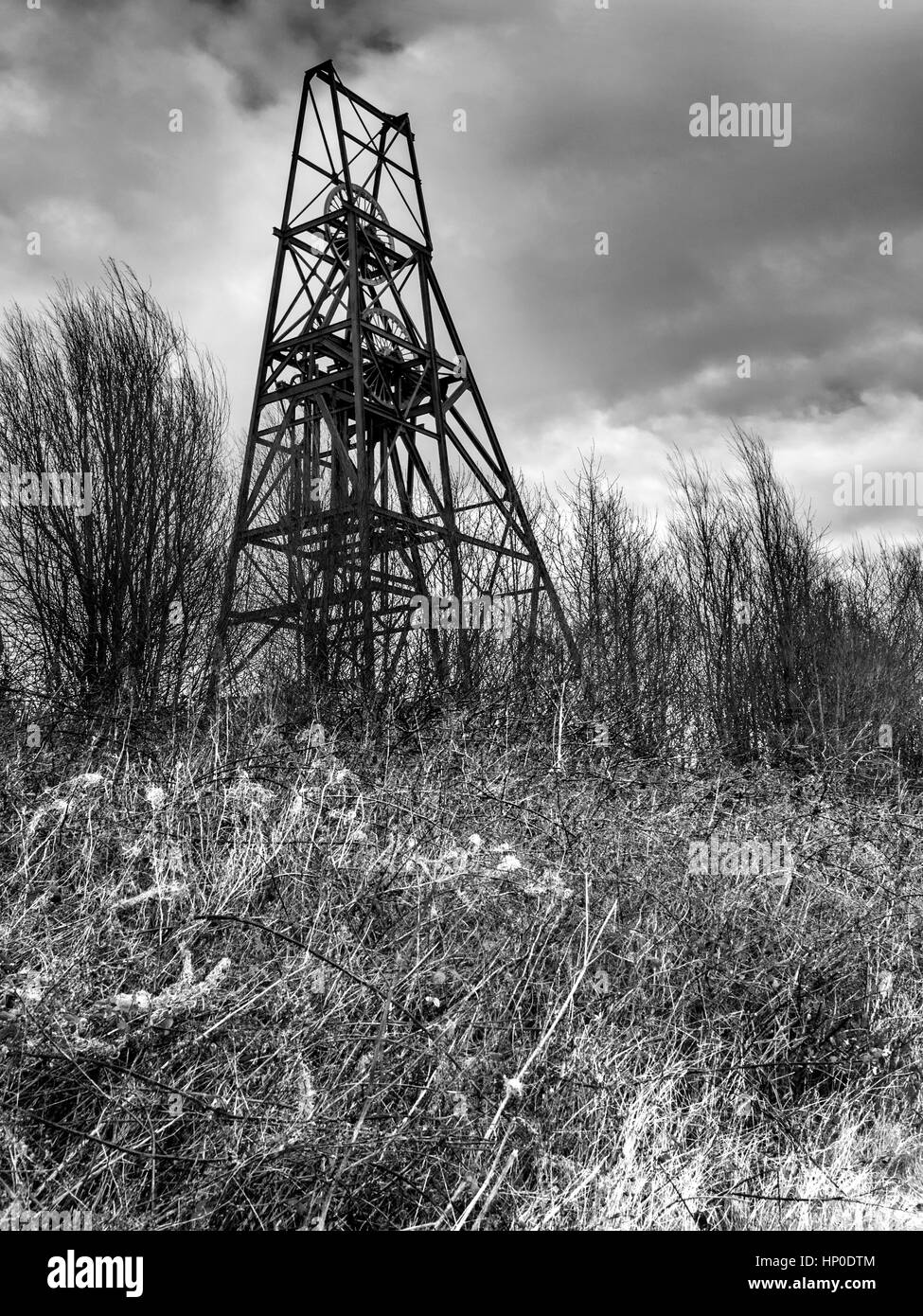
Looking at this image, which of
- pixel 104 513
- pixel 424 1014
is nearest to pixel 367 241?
pixel 104 513

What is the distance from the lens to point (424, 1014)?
155 inches

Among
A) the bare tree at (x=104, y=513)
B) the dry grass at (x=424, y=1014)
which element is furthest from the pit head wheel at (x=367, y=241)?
the dry grass at (x=424, y=1014)

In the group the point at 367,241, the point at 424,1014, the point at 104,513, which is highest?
the point at 367,241

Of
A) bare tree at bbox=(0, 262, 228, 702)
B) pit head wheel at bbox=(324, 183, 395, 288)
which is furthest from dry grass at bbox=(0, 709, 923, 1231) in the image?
pit head wheel at bbox=(324, 183, 395, 288)

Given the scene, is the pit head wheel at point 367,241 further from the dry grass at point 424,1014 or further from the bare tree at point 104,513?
the dry grass at point 424,1014

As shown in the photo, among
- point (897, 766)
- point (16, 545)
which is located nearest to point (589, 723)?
point (897, 766)

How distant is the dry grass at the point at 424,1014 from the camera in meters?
3.01

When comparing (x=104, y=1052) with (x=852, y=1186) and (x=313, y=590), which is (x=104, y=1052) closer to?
(x=852, y=1186)

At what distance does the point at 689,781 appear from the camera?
8203mm

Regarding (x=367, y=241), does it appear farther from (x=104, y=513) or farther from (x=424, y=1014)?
(x=424, y=1014)

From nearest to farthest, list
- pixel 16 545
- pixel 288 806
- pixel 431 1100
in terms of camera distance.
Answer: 1. pixel 431 1100
2. pixel 288 806
3. pixel 16 545

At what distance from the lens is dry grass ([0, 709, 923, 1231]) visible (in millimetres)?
3014
